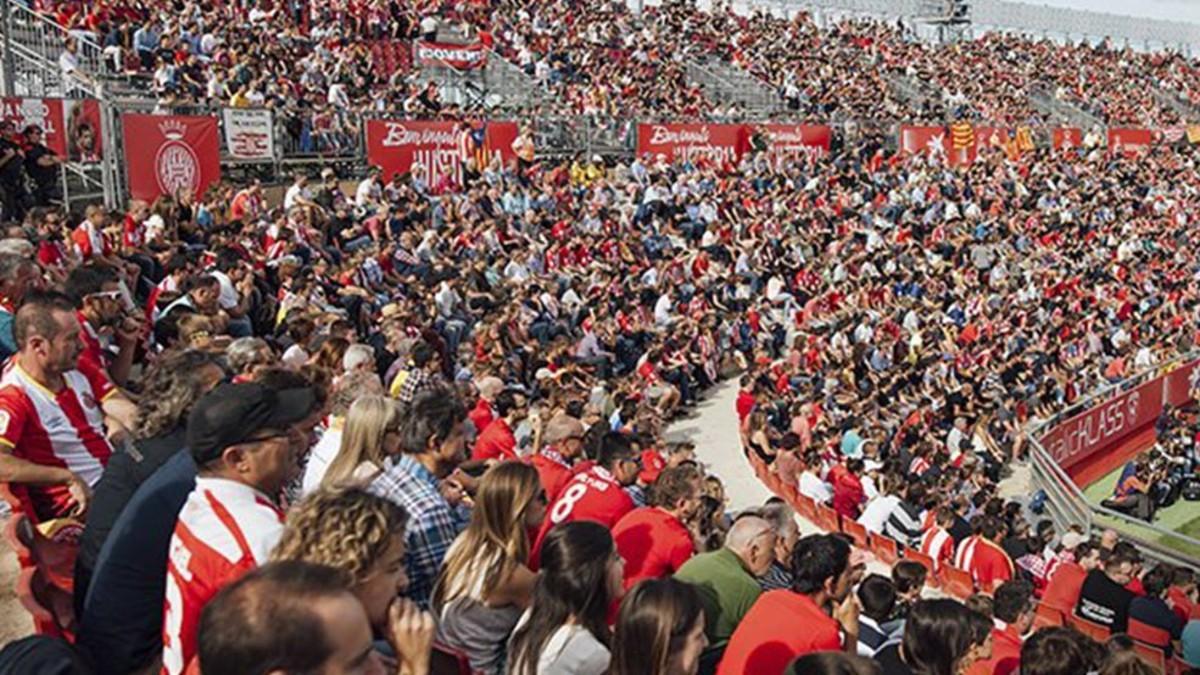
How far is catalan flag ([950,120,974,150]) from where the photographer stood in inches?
1545

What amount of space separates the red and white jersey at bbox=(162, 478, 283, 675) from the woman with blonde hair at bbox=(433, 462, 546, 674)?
82cm

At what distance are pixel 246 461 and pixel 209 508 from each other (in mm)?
211

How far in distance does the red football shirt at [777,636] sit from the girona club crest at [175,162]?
1356 centimetres

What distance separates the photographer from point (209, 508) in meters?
3.34

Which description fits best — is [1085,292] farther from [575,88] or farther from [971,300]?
[575,88]

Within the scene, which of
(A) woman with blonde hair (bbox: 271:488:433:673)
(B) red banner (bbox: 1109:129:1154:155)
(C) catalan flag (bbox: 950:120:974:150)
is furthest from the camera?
(B) red banner (bbox: 1109:129:1154:155)

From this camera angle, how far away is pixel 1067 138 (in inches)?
1763

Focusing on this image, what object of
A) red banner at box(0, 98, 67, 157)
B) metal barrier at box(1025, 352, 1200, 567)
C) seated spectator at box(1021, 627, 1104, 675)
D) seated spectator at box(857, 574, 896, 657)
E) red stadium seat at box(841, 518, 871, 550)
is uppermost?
red banner at box(0, 98, 67, 157)

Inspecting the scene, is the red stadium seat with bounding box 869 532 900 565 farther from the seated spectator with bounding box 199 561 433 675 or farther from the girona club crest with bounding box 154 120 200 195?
the girona club crest with bounding box 154 120 200 195

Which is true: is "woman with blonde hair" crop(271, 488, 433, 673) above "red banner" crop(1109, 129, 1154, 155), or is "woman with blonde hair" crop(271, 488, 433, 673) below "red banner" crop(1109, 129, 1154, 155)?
above

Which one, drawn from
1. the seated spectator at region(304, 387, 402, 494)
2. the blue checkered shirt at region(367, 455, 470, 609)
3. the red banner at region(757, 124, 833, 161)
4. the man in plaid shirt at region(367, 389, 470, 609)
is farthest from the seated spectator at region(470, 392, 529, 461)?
the red banner at region(757, 124, 833, 161)

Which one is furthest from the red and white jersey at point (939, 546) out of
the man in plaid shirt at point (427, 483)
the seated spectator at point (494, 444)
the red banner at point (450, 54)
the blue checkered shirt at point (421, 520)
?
the red banner at point (450, 54)

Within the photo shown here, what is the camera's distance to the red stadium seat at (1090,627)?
345 inches

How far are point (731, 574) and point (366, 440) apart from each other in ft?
5.35
